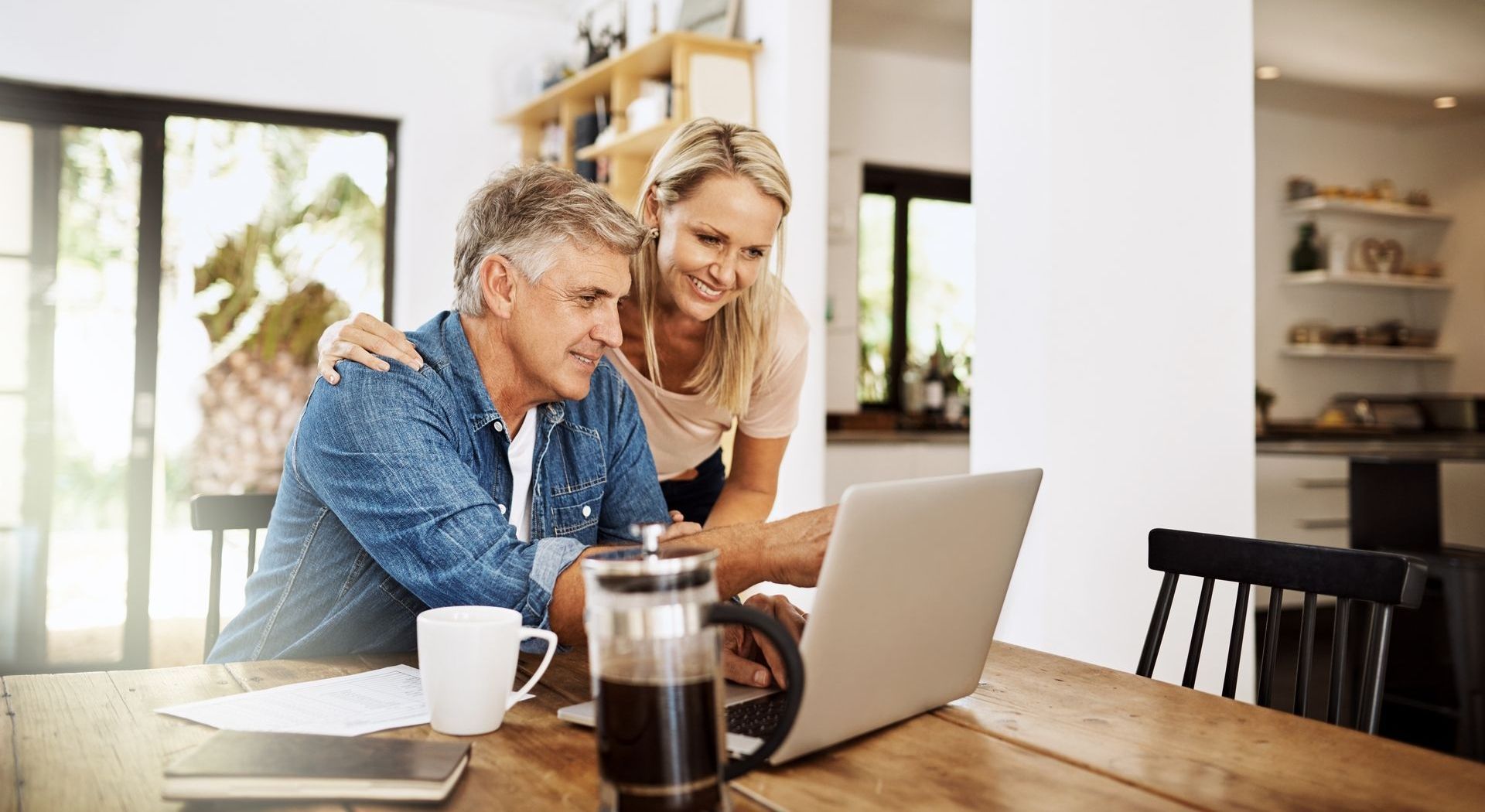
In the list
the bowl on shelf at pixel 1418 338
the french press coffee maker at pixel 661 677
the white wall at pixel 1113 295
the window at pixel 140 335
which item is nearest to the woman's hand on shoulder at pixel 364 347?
the french press coffee maker at pixel 661 677

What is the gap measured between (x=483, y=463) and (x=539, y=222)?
12.1 inches

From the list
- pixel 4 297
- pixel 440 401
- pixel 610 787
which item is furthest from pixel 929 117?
pixel 610 787

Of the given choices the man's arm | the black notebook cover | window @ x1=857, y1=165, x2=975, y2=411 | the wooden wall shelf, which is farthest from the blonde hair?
window @ x1=857, y1=165, x2=975, y2=411

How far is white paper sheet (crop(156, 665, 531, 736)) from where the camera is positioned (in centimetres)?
99

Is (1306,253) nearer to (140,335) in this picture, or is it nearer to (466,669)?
(140,335)

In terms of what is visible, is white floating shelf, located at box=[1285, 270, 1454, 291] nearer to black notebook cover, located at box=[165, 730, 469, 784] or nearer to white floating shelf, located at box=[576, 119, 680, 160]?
white floating shelf, located at box=[576, 119, 680, 160]

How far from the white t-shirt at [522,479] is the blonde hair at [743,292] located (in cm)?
43

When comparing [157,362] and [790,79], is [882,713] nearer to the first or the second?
[790,79]

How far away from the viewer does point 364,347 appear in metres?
1.34

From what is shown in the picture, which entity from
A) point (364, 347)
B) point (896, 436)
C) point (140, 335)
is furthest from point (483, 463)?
point (140, 335)

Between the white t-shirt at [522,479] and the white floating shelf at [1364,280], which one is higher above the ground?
the white floating shelf at [1364,280]

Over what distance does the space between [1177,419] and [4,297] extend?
3949 mm

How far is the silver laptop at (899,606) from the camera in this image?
2.86 ft

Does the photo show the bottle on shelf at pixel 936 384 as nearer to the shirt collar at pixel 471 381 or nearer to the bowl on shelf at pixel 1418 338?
the bowl on shelf at pixel 1418 338
